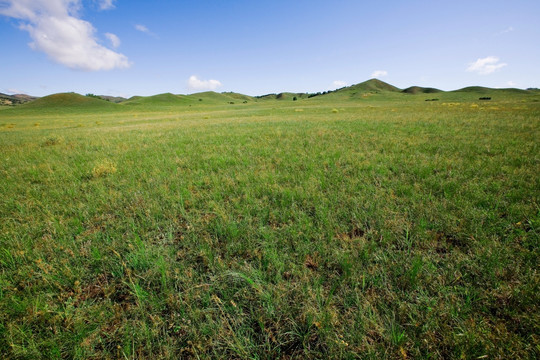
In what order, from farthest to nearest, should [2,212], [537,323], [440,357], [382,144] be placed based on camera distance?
1. [382,144]
2. [2,212]
3. [537,323]
4. [440,357]

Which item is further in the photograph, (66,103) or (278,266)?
(66,103)

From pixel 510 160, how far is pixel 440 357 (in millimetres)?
6796

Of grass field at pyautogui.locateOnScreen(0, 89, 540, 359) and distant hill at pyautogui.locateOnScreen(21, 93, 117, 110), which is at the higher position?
distant hill at pyautogui.locateOnScreen(21, 93, 117, 110)

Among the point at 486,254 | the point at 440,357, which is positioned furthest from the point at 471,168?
the point at 440,357

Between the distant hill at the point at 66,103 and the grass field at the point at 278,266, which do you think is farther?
the distant hill at the point at 66,103

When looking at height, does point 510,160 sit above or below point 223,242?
above

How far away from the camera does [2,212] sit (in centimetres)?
406

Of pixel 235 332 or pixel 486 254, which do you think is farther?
pixel 486 254

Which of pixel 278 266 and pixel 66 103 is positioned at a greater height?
pixel 66 103

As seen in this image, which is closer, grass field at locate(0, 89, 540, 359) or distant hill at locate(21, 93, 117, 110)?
grass field at locate(0, 89, 540, 359)

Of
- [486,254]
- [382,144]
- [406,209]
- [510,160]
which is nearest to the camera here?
[486,254]

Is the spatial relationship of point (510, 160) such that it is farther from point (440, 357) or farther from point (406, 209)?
point (440, 357)

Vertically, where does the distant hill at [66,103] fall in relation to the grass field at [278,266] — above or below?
above

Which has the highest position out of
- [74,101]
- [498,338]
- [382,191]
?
[74,101]
